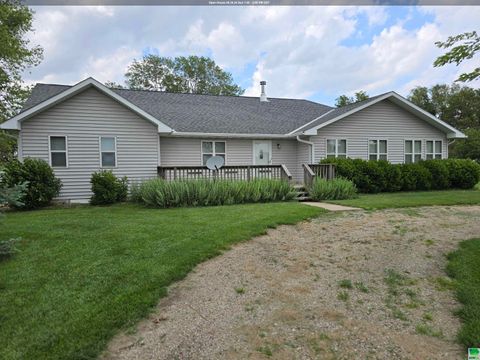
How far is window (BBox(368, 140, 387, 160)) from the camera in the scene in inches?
629

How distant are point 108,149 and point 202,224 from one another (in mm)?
7231

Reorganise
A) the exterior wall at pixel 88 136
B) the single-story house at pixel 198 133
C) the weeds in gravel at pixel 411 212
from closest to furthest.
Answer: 1. the weeds in gravel at pixel 411 212
2. the exterior wall at pixel 88 136
3. the single-story house at pixel 198 133

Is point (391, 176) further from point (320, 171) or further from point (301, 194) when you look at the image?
point (301, 194)

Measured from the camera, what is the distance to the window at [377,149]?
52.4ft

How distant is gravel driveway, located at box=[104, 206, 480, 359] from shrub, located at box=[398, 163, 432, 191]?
878 centimetres

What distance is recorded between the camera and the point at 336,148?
606 inches

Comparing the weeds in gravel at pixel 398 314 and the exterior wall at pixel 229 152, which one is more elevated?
the exterior wall at pixel 229 152

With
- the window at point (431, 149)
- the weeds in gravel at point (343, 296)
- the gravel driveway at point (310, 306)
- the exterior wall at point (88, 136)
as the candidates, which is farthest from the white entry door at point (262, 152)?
the weeds in gravel at point (343, 296)

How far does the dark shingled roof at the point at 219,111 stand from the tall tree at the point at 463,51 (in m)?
9.52

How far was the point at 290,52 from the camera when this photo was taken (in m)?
19.1

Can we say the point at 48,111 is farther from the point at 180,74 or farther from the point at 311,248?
the point at 180,74

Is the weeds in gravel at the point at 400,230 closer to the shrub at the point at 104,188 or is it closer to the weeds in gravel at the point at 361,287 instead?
the weeds in gravel at the point at 361,287

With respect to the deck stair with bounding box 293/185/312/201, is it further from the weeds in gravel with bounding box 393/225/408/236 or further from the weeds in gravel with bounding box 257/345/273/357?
the weeds in gravel with bounding box 257/345/273/357

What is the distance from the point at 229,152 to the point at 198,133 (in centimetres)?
186
